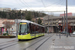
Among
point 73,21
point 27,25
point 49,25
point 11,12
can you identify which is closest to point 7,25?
point 49,25

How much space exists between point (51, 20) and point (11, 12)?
70.3 meters

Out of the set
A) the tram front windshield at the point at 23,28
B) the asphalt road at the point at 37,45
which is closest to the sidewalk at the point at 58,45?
the asphalt road at the point at 37,45

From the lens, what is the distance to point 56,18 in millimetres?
106375

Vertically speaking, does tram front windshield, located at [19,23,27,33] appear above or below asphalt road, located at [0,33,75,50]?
above

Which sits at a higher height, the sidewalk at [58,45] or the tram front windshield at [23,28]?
the tram front windshield at [23,28]

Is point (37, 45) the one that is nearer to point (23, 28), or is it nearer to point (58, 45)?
point (58, 45)

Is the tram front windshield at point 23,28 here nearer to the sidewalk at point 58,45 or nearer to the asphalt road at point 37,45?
the asphalt road at point 37,45

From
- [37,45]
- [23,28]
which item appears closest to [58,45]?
[37,45]

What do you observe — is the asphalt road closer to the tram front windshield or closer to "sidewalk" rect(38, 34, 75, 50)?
"sidewalk" rect(38, 34, 75, 50)

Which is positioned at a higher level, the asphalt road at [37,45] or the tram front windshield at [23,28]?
the tram front windshield at [23,28]

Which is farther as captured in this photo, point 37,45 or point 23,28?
point 23,28

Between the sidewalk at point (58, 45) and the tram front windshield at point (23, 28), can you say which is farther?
the tram front windshield at point (23, 28)

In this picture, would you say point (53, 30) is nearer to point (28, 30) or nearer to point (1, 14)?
point (1, 14)

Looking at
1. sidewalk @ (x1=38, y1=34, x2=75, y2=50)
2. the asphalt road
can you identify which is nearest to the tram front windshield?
the asphalt road
